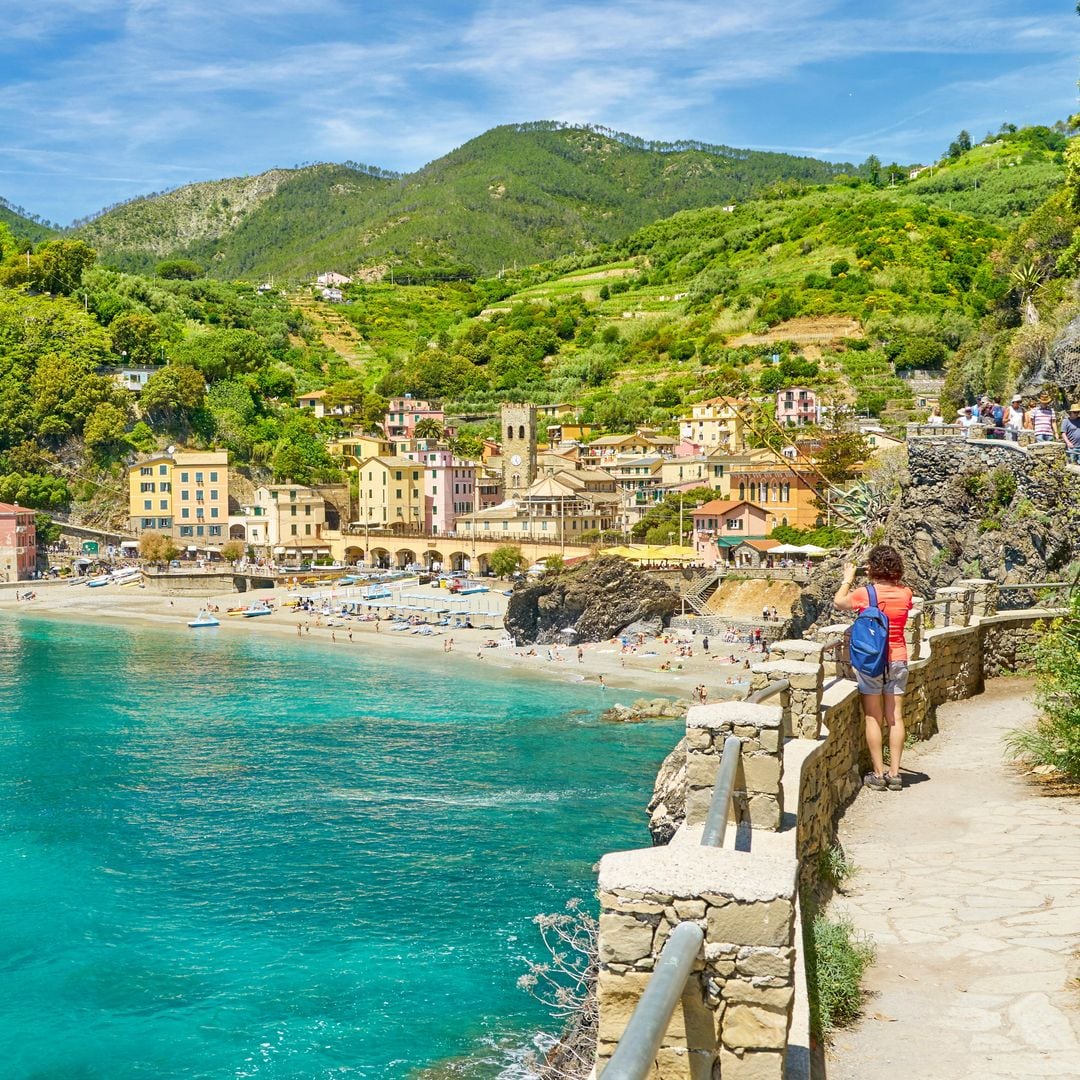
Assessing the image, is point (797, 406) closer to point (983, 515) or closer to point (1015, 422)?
point (1015, 422)

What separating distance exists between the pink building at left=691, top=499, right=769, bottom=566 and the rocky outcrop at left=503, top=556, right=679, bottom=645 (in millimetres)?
5809

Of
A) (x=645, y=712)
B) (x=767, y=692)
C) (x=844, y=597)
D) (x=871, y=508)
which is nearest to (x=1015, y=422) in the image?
(x=871, y=508)

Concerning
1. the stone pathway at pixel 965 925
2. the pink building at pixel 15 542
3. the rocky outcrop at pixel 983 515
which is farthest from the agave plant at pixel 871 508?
the pink building at pixel 15 542

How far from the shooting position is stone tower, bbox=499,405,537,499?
290 feet

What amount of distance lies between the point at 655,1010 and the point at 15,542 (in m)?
89.0

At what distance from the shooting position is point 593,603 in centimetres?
5753

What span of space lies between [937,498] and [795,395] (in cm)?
5714

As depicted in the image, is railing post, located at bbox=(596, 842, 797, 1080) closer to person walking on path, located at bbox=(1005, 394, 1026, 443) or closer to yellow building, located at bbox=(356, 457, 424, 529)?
person walking on path, located at bbox=(1005, 394, 1026, 443)

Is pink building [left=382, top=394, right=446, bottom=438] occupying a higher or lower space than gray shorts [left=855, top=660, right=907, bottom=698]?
higher

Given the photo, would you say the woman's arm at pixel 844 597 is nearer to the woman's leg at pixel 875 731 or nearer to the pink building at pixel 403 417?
the woman's leg at pixel 875 731

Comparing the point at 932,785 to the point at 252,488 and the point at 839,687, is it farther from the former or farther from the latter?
the point at 252,488

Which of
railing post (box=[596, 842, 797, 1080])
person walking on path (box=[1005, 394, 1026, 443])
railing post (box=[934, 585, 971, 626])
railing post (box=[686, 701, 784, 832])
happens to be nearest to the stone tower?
person walking on path (box=[1005, 394, 1026, 443])

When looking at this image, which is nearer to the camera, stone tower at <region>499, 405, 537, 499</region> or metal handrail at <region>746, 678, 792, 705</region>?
metal handrail at <region>746, 678, 792, 705</region>

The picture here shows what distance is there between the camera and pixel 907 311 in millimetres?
99188
